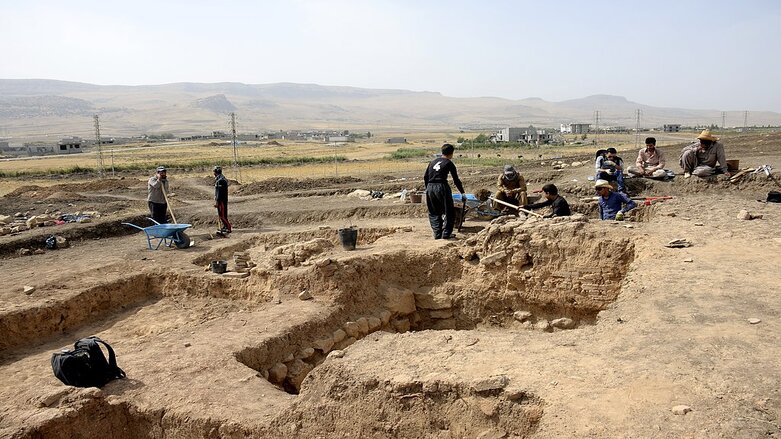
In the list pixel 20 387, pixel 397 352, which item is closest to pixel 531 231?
pixel 397 352

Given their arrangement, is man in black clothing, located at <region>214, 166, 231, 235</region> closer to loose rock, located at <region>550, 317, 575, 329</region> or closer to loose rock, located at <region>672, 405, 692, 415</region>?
loose rock, located at <region>550, 317, 575, 329</region>

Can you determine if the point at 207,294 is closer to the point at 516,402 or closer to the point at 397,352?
the point at 397,352

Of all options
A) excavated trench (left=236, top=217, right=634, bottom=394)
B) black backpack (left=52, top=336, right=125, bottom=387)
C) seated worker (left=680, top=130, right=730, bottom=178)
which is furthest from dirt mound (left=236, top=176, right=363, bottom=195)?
black backpack (left=52, top=336, right=125, bottom=387)

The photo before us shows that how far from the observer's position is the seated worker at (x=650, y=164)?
12.7 meters

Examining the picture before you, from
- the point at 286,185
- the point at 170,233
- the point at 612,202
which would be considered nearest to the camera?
the point at 612,202

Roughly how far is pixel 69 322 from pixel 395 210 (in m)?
7.42

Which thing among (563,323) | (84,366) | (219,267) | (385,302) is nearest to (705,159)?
(563,323)

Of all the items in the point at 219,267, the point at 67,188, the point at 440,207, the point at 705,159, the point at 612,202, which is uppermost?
the point at 705,159

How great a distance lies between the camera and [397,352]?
579cm

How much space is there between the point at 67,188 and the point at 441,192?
19.8 metres

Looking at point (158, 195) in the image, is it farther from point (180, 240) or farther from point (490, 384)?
point (490, 384)

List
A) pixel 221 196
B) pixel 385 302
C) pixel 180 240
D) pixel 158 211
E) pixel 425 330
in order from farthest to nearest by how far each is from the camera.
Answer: pixel 158 211 < pixel 221 196 < pixel 180 240 < pixel 385 302 < pixel 425 330

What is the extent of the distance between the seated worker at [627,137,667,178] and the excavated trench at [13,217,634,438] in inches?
203

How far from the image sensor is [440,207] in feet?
32.5
